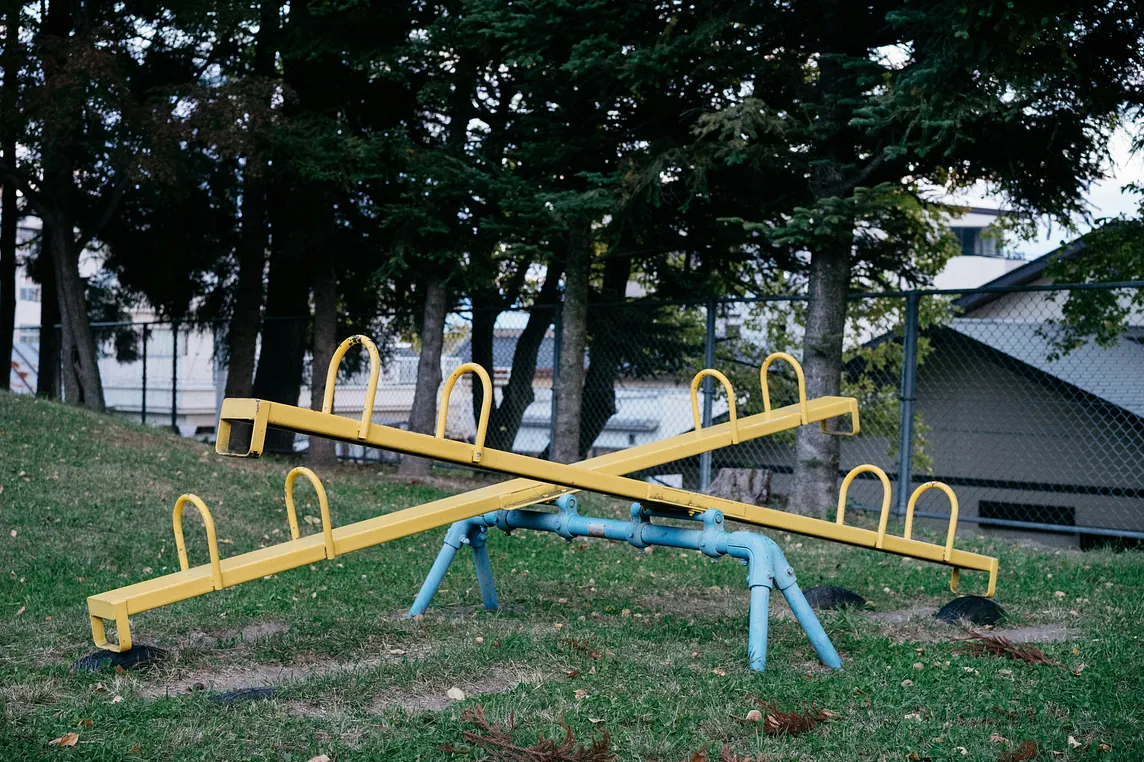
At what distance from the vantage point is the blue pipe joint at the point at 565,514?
526 cm

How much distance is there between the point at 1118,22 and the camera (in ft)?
26.2

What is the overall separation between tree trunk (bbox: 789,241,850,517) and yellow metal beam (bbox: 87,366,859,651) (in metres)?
4.39

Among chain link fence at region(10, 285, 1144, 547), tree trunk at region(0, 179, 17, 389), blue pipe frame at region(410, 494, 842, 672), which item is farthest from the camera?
tree trunk at region(0, 179, 17, 389)

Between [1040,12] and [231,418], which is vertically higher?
[1040,12]

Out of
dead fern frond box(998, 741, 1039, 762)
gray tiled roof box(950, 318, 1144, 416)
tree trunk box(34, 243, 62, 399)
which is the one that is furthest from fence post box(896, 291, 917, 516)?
tree trunk box(34, 243, 62, 399)

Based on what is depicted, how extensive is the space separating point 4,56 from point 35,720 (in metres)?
11.2

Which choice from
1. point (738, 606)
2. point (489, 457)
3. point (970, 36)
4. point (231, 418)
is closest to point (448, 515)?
point (489, 457)

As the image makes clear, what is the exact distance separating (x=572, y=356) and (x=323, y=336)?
11.9 ft

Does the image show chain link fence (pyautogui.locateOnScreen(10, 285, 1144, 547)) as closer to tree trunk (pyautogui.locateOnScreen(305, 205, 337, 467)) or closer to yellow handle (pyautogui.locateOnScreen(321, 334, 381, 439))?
tree trunk (pyautogui.locateOnScreen(305, 205, 337, 467))

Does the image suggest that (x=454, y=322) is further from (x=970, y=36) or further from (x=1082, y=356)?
(x=970, y=36)

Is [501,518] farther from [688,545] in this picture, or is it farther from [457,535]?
[688,545]

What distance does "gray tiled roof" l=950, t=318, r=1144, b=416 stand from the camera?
13211mm

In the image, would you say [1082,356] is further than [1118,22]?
Yes

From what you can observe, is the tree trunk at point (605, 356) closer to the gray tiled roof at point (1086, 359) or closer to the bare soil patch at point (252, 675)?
the gray tiled roof at point (1086, 359)
